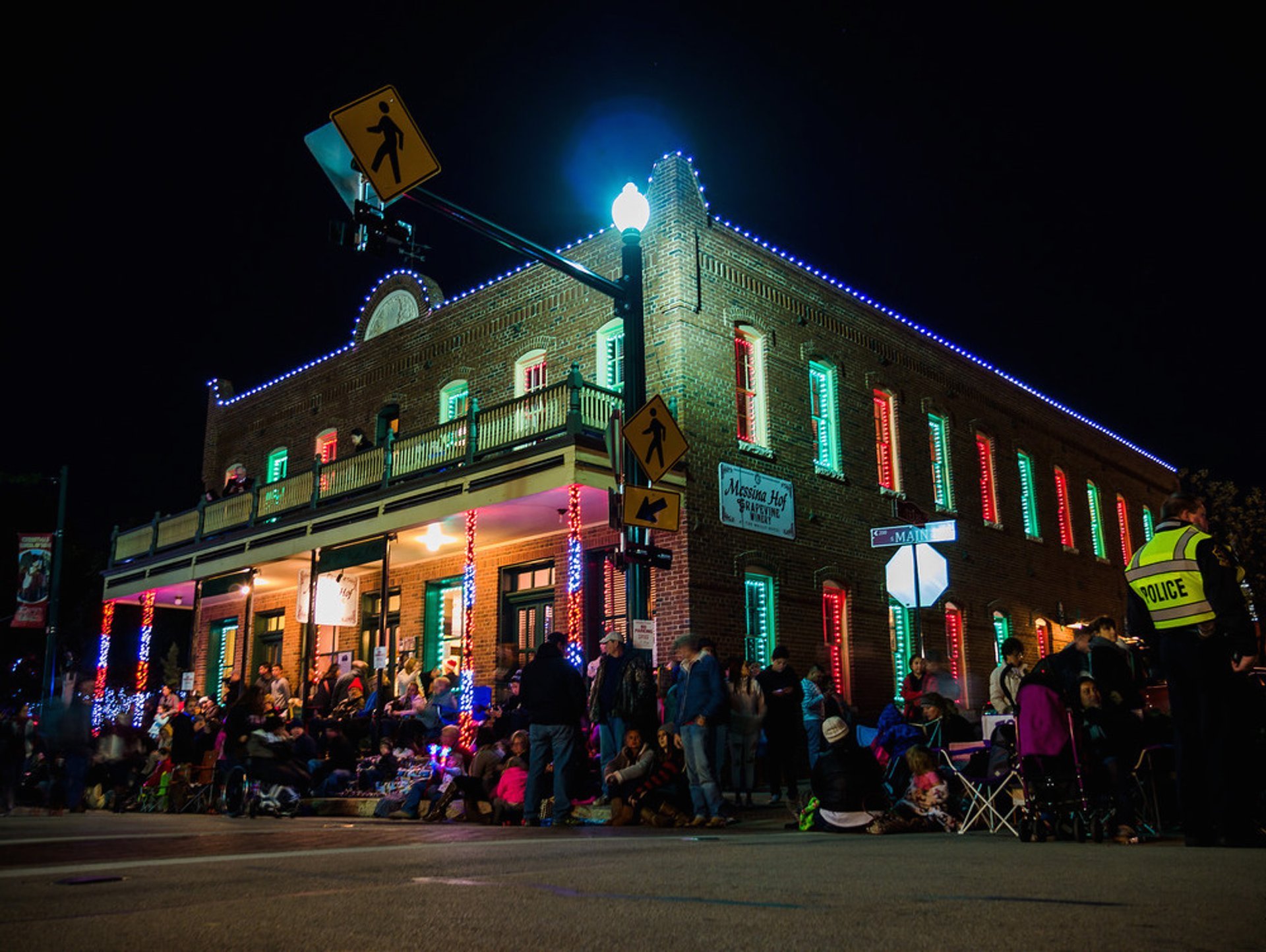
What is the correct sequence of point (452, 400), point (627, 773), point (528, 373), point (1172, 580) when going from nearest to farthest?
1. point (1172, 580)
2. point (627, 773)
3. point (528, 373)
4. point (452, 400)

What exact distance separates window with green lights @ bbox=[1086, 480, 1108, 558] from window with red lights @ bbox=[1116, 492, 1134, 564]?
1.13 meters

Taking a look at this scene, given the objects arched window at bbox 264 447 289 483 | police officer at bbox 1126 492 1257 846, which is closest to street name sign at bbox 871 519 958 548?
police officer at bbox 1126 492 1257 846

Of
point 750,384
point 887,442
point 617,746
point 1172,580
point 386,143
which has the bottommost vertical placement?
point 617,746

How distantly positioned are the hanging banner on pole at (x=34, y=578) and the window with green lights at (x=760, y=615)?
1897cm

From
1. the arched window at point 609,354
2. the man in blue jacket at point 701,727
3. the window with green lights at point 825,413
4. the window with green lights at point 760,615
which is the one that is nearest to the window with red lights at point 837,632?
the window with green lights at point 760,615

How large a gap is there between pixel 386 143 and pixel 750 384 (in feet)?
34.6

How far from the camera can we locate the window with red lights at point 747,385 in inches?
747

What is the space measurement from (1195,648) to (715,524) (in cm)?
1120

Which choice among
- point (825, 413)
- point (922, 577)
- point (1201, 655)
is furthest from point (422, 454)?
point (1201, 655)

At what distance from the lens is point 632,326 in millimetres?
12359

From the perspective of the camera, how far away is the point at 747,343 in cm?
1936

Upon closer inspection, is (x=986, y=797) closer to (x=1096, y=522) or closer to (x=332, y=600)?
(x=332, y=600)

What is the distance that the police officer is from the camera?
6363mm

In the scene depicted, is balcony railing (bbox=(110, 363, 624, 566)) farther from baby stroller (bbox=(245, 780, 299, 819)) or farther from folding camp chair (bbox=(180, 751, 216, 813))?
baby stroller (bbox=(245, 780, 299, 819))
